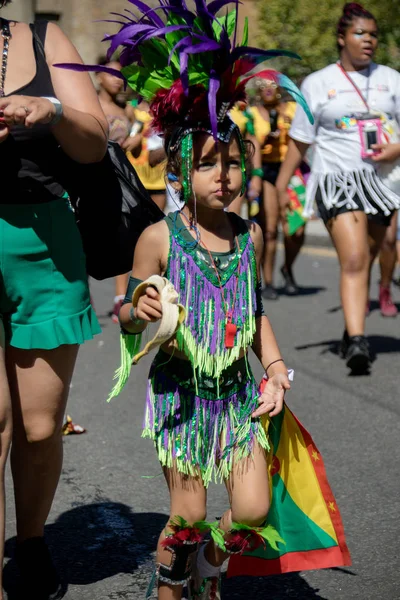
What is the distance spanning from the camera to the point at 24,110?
9.74 ft

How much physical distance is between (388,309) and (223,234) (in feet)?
20.9

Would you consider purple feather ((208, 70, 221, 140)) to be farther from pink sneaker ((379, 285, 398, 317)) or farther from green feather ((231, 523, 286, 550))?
pink sneaker ((379, 285, 398, 317))

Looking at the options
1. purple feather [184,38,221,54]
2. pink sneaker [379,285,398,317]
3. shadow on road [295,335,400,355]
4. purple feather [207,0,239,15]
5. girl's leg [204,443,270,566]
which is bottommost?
pink sneaker [379,285,398,317]

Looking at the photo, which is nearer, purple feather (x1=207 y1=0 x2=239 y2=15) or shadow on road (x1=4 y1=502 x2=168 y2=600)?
purple feather (x1=207 y1=0 x2=239 y2=15)

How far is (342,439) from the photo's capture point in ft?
18.8

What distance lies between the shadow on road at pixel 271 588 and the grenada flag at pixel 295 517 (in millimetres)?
274

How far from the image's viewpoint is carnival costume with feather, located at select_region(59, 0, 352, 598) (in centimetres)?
322

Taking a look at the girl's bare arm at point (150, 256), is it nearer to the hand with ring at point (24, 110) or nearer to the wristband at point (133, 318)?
the wristband at point (133, 318)

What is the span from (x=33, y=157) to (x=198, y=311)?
68 cm

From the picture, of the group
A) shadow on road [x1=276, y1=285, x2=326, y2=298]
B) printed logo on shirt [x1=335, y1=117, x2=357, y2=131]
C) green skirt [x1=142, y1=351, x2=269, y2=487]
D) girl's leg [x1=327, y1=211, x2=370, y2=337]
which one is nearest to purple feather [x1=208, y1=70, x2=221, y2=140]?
green skirt [x1=142, y1=351, x2=269, y2=487]

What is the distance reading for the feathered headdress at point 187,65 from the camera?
3145mm

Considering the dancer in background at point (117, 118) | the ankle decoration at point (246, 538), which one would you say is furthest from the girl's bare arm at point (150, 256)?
the dancer in background at point (117, 118)

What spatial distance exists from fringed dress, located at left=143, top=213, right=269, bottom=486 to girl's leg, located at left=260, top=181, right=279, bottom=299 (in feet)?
24.9

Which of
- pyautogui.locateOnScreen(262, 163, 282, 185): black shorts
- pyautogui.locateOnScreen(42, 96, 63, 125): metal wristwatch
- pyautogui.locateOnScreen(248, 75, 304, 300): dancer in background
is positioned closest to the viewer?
pyautogui.locateOnScreen(42, 96, 63, 125): metal wristwatch
